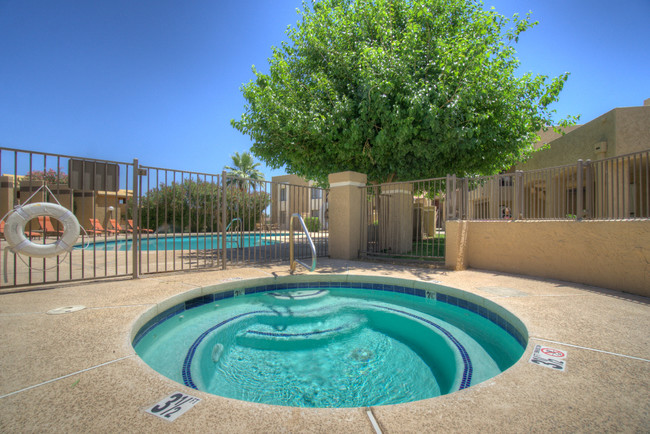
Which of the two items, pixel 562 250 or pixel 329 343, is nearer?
pixel 329 343

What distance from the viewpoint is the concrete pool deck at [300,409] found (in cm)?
135

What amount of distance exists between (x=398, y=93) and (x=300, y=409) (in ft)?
25.3

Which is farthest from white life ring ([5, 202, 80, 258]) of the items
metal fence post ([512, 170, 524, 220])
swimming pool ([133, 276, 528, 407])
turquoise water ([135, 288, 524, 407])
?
metal fence post ([512, 170, 524, 220])

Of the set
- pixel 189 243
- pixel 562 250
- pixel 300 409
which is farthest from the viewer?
pixel 189 243

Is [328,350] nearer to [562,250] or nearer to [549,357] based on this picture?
[549,357]

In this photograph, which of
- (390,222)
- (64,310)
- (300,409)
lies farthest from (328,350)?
(390,222)

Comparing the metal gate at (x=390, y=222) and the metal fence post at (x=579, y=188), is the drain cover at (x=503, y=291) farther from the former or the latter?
the metal gate at (x=390, y=222)

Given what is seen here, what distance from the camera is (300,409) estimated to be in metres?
1.48

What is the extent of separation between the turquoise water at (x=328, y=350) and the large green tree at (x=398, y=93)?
5.17 meters

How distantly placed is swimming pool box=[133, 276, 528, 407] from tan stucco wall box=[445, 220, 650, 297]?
2.27 m

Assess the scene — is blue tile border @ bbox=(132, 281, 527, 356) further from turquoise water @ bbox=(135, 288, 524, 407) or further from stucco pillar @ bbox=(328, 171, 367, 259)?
stucco pillar @ bbox=(328, 171, 367, 259)

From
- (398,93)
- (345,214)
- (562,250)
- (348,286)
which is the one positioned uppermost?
(398,93)

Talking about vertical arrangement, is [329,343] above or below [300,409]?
below

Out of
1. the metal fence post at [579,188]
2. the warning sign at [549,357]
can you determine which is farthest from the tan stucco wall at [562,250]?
the warning sign at [549,357]
